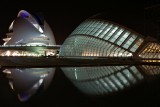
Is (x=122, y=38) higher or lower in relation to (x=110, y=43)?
higher

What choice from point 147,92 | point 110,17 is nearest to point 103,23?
point 110,17

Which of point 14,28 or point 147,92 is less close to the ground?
point 147,92

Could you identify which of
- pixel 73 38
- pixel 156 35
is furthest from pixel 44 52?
pixel 156 35

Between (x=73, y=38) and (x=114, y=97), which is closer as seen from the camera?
(x=114, y=97)

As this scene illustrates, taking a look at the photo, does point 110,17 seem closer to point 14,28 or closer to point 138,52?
point 138,52

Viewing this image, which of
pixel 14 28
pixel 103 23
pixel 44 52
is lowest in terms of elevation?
pixel 44 52

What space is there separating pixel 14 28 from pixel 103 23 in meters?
32.8

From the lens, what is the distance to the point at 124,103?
773 centimetres

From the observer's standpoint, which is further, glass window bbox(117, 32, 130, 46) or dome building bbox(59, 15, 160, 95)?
glass window bbox(117, 32, 130, 46)

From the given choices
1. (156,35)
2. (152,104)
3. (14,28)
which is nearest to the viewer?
(152,104)

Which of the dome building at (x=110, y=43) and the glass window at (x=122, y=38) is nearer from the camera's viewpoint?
the dome building at (x=110, y=43)

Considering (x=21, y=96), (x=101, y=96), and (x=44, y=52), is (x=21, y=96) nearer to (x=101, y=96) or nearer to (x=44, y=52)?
(x=101, y=96)

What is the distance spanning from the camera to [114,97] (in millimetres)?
8789

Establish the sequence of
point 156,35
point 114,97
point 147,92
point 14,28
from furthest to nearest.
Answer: point 14,28 → point 156,35 → point 147,92 → point 114,97
